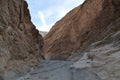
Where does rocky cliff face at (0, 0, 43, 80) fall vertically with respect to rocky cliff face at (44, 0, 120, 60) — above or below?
below

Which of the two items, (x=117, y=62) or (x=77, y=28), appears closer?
(x=117, y=62)

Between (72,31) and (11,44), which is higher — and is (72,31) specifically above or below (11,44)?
above

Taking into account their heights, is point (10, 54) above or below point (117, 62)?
above

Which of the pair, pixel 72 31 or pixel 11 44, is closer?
pixel 11 44

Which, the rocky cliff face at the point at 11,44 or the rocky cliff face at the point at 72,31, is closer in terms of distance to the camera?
the rocky cliff face at the point at 11,44

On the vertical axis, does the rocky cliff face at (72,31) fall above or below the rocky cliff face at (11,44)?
above

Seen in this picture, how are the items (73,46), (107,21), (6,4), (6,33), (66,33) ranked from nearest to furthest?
(6,33) → (6,4) → (107,21) → (73,46) → (66,33)

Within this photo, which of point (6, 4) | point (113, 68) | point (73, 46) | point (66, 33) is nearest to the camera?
point (113, 68)


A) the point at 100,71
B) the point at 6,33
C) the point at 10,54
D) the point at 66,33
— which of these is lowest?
the point at 100,71

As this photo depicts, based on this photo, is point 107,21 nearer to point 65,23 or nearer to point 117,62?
point 117,62

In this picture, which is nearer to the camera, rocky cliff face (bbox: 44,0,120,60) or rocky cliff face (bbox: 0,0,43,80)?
rocky cliff face (bbox: 0,0,43,80)

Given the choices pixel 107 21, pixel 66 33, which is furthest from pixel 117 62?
pixel 66 33

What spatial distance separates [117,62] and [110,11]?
1007cm

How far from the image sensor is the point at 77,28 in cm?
3050
